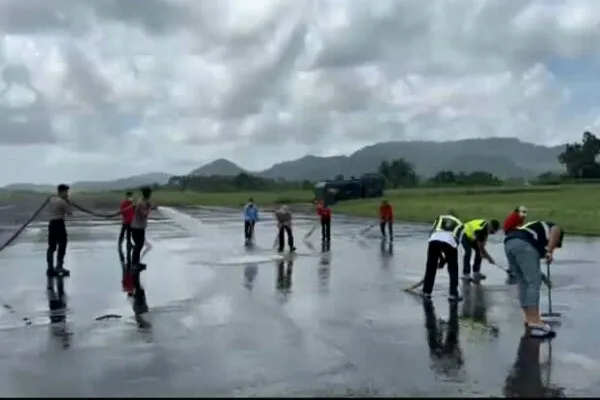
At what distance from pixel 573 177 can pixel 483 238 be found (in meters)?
96.5

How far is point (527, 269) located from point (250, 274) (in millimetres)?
8050

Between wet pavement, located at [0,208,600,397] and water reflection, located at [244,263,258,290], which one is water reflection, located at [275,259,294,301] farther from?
water reflection, located at [244,263,258,290]

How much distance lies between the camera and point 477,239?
15.2 m

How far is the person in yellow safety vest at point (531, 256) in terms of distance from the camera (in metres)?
10.6

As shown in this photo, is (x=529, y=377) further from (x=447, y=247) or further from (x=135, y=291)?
(x=135, y=291)

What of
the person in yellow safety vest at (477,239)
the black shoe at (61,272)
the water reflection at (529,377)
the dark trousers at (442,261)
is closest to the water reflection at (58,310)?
the black shoe at (61,272)

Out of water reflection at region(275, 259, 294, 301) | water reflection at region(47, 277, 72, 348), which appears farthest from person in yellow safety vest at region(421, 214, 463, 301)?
water reflection at region(47, 277, 72, 348)

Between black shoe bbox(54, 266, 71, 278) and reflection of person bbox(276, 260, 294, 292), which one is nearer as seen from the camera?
reflection of person bbox(276, 260, 294, 292)

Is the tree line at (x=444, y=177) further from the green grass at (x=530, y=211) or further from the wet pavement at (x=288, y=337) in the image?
the wet pavement at (x=288, y=337)

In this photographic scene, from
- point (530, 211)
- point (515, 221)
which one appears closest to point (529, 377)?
point (515, 221)

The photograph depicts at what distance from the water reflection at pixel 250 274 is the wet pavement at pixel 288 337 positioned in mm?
42

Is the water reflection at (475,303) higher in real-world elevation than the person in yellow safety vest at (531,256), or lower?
lower

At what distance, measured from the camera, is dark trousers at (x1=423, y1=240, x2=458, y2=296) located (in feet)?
43.9

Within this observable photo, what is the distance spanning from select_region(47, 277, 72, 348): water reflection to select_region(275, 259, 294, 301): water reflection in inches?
133
